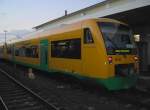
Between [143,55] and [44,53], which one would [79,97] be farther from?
[143,55]

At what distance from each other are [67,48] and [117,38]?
10.5 ft

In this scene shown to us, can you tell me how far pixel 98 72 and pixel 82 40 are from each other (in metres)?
1.90

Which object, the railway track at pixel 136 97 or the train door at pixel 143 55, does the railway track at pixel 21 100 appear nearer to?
the railway track at pixel 136 97

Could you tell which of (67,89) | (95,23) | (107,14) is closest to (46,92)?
Answer: (67,89)

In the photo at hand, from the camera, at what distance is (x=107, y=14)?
17.1 m

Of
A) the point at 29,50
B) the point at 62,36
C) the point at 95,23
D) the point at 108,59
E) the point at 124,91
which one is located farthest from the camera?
the point at 29,50

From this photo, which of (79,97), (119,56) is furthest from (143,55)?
(79,97)

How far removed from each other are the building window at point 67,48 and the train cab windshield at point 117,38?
157 cm

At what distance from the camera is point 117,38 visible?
12.1 meters

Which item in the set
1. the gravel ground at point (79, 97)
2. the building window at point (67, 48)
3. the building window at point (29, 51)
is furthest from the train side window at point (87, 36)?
the building window at point (29, 51)

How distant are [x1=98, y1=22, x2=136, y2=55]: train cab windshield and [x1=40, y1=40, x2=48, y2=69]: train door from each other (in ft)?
21.1

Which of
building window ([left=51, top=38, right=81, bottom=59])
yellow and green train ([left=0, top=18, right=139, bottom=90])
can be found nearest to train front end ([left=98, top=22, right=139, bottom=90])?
yellow and green train ([left=0, top=18, right=139, bottom=90])

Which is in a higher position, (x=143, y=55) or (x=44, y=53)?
(x=44, y=53)

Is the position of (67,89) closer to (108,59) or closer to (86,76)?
(86,76)
